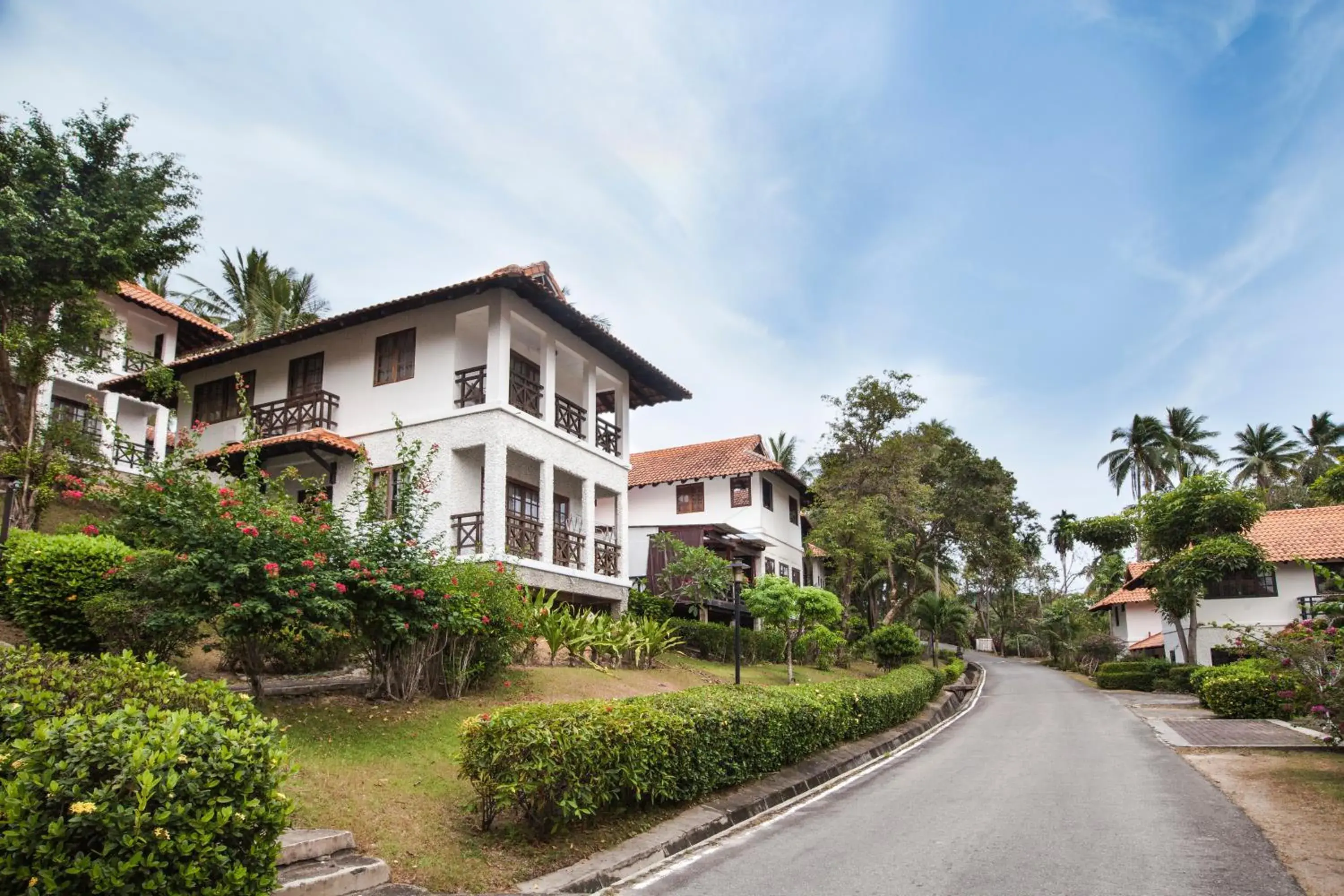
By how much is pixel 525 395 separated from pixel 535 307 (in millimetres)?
1919

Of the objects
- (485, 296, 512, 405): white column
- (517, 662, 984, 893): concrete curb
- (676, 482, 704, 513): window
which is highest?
(485, 296, 512, 405): white column

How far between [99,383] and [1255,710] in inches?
1141

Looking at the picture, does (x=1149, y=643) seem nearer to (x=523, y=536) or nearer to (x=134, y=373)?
(x=523, y=536)

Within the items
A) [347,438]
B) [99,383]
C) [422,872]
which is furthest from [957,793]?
[99,383]

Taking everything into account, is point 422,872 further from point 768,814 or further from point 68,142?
point 68,142

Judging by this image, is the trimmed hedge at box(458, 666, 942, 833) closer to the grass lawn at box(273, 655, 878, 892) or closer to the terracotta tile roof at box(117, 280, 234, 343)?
the grass lawn at box(273, 655, 878, 892)

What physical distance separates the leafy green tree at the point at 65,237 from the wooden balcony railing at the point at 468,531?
6970 mm

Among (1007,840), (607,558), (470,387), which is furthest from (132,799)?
(607,558)

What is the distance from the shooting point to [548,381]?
1961 cm

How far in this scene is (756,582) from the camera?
20953mm

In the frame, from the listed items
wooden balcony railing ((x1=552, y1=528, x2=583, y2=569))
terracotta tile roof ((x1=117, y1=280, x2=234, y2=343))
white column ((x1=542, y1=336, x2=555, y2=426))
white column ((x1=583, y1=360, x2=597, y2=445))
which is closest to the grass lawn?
wooden balcony railing ((x1=552, y1=528, x2=583, y2=569))

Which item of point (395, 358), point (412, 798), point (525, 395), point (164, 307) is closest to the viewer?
point (412, 798)

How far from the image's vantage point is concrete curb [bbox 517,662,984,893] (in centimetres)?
706

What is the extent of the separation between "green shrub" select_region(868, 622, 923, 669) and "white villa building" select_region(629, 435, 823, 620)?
12.4ft
